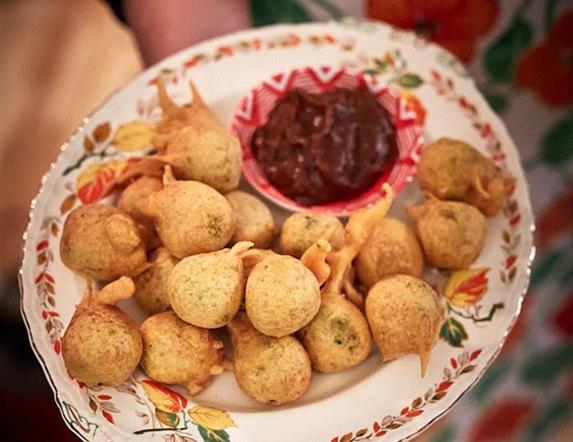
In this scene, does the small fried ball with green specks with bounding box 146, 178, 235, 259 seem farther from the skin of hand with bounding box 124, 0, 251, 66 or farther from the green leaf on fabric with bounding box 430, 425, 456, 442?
the green leaf on fabric with bounding box 430, 425, 456, 442

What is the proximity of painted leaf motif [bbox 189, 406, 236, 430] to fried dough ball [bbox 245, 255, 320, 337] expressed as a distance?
5.2 inches

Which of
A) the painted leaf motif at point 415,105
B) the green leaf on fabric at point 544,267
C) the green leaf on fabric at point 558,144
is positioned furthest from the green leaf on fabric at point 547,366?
the painted leaf motif at point 415,105

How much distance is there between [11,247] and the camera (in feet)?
7.10

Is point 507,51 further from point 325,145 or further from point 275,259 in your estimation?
point 275,259

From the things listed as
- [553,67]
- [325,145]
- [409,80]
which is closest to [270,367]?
[325,145]

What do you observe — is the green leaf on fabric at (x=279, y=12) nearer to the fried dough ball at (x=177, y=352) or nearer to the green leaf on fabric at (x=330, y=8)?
the green leaf on fabric at (x=330, y=8)

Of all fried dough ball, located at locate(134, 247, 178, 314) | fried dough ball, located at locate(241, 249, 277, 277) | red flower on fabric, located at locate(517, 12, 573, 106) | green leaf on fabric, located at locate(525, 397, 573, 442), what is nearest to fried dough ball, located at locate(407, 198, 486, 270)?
fried dough ball, located at locate(241, 249, 277, 277)

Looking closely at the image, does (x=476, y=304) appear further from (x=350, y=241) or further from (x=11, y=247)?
(x=11, y=247)

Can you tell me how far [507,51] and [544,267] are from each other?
18.9 inches

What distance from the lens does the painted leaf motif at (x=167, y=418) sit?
99cm

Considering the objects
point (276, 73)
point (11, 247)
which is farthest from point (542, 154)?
point (11, 247)

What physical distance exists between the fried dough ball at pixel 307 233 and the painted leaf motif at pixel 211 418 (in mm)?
242

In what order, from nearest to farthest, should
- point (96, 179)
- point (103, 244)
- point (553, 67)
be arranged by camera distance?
point (103, 244) → point (96, 179) → point (553, 67)

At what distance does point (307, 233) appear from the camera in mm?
1082
